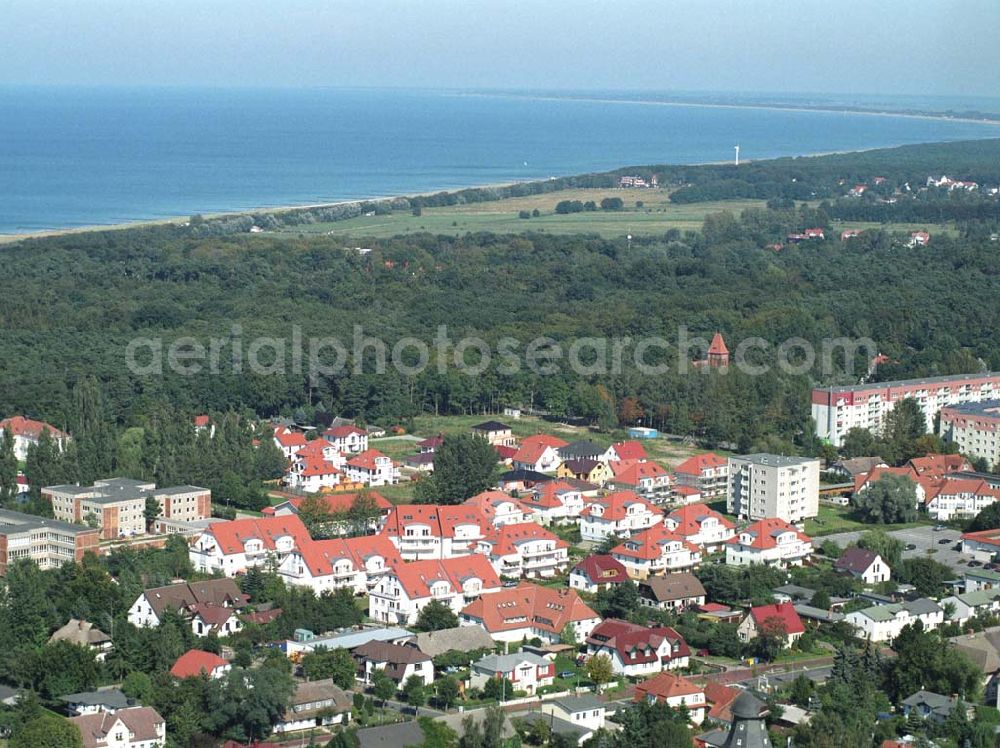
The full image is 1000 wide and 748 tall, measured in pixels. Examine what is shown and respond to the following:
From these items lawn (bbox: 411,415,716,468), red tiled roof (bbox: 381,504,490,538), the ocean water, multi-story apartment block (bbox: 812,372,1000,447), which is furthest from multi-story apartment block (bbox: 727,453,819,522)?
the ocean water

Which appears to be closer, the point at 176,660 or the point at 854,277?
the point at 176,660

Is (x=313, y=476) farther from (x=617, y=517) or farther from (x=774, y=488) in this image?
(x=774, y=488)

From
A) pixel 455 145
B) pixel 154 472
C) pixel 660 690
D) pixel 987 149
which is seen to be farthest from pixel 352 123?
pixel 660 690

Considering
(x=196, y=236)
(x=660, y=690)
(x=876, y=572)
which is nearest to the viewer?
(x=660, y=690)

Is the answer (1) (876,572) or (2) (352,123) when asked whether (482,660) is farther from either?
(2) (352,123)

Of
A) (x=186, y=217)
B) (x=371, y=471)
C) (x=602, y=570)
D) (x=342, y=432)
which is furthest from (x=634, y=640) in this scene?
(x=186, y=217)

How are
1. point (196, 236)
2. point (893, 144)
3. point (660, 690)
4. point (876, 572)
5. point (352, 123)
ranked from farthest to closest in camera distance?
1. point (352, 123)
2. point (893, 144)
3. point (196, 236)
4. point (876, 572)
5. point (660, 690)

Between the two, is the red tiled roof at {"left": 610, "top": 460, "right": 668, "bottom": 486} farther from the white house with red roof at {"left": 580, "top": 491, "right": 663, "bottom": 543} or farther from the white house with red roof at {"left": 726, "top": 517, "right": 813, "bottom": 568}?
the white house with red roof at {"left": 726, "top": 517, "right": 813, "bottom": 568}
